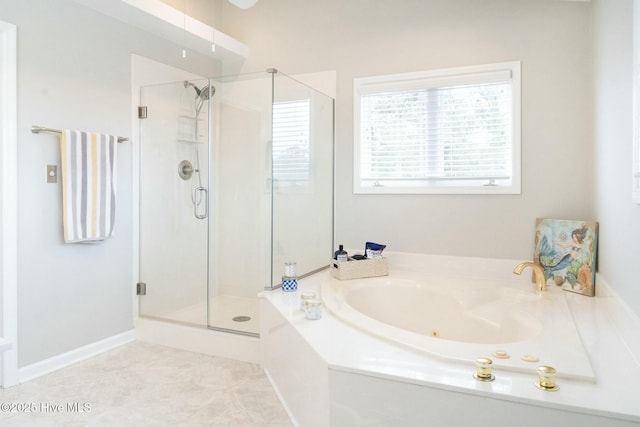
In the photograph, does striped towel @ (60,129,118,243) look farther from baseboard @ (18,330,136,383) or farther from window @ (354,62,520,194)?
window @ (354,62,520,194)

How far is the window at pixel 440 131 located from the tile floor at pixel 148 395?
173 centimetres

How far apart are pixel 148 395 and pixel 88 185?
1.34 m

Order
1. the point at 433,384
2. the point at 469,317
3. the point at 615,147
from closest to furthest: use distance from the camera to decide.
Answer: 1. the point at 433,384
2. the point at 615,147
3. the point at 469,317

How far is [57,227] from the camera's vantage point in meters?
2.60

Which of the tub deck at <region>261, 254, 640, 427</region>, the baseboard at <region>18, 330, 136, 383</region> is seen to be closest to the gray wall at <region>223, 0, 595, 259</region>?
the tub deck at <region>261, 254, 640, 427</region>

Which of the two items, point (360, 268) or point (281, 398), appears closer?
point (281, 398)

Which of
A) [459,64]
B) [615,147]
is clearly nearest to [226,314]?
[459,64]

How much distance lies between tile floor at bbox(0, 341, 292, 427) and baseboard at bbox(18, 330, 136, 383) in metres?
0.05

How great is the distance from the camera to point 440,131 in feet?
10.3

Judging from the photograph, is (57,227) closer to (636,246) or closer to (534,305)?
(534,305)

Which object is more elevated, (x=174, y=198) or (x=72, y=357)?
(x=174, y=198)

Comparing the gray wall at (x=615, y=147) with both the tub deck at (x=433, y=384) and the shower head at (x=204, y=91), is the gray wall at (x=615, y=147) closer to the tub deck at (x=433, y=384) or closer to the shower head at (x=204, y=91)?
the tub deck at (x=433, y=384)

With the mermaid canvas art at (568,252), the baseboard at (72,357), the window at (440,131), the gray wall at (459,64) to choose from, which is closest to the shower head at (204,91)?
the gray wall at (459,64)

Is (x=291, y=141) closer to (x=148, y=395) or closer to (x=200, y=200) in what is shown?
(x=200, y=200)
